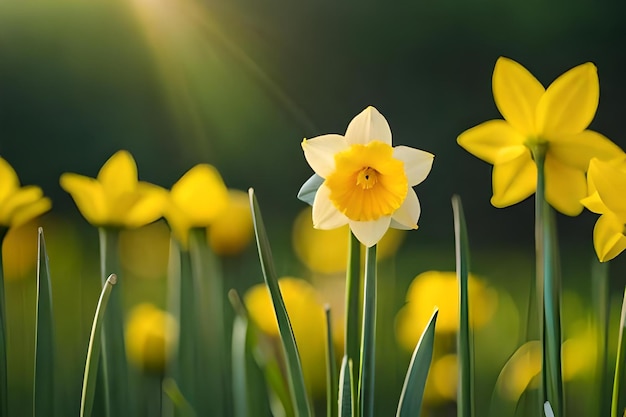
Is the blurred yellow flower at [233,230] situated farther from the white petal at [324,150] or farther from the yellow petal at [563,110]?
the yellow petal at [563,110]

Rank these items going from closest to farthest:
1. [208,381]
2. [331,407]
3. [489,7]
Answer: [331,407] < [208,381] < [489,7]

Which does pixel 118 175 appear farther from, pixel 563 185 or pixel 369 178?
pixel 563 185

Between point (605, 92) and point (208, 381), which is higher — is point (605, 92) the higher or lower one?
the higher one

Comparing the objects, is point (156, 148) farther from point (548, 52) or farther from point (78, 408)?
point (548, 52)

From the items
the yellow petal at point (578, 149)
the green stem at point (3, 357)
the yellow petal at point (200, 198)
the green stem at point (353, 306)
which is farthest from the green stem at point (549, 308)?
the green stem at point (3, 357)

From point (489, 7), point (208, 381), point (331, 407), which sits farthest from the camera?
point (489, 7)

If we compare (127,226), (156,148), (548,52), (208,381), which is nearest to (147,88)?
(156,148)
